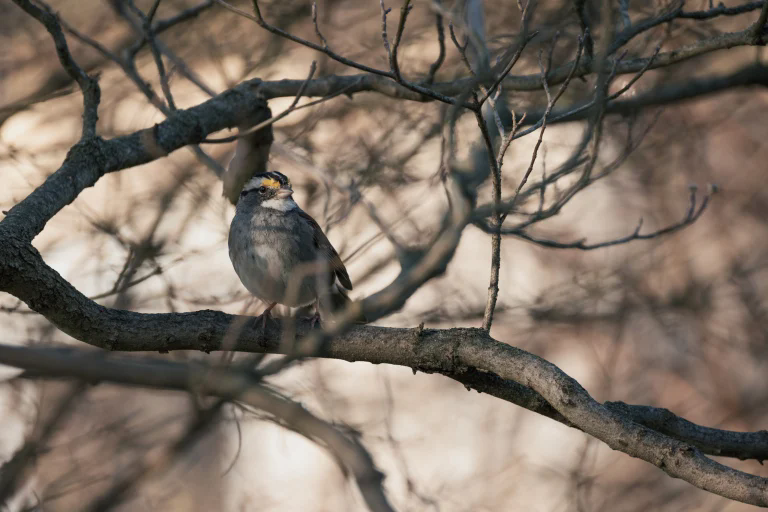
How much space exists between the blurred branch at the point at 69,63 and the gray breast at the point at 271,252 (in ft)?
4.29

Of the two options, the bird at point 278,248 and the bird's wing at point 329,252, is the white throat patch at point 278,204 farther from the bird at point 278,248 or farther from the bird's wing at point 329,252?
the bird's wing at point 329,252

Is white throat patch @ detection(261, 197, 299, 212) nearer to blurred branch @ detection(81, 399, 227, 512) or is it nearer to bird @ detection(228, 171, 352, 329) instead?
bird @ detection(228, 171, 352, 329)

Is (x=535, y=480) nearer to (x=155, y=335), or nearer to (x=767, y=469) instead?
(x=767, y=469)

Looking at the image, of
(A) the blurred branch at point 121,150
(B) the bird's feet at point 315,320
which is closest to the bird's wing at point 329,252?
(B) the bird's feet at point 315,320

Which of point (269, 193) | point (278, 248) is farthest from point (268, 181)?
point (278, 248)

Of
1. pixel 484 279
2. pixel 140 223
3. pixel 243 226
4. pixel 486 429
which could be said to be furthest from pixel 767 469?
pixel 140 223

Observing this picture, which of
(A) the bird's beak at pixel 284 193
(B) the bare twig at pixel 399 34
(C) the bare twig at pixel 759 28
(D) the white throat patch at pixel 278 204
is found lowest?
(B) the bare twig at pixel 399 34

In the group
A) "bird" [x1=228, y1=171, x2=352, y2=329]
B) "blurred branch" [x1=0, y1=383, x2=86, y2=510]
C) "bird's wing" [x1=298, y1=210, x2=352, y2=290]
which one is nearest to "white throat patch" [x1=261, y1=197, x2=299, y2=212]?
"bird" [x1=228, y1=171, x2=352, y2=329]

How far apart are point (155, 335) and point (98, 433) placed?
3.10 metres

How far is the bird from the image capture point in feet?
17.0

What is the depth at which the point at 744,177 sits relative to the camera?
1020 cm

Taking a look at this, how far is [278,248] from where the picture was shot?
523 cm

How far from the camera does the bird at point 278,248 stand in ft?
→ 17.0

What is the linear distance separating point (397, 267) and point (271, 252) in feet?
11.0
